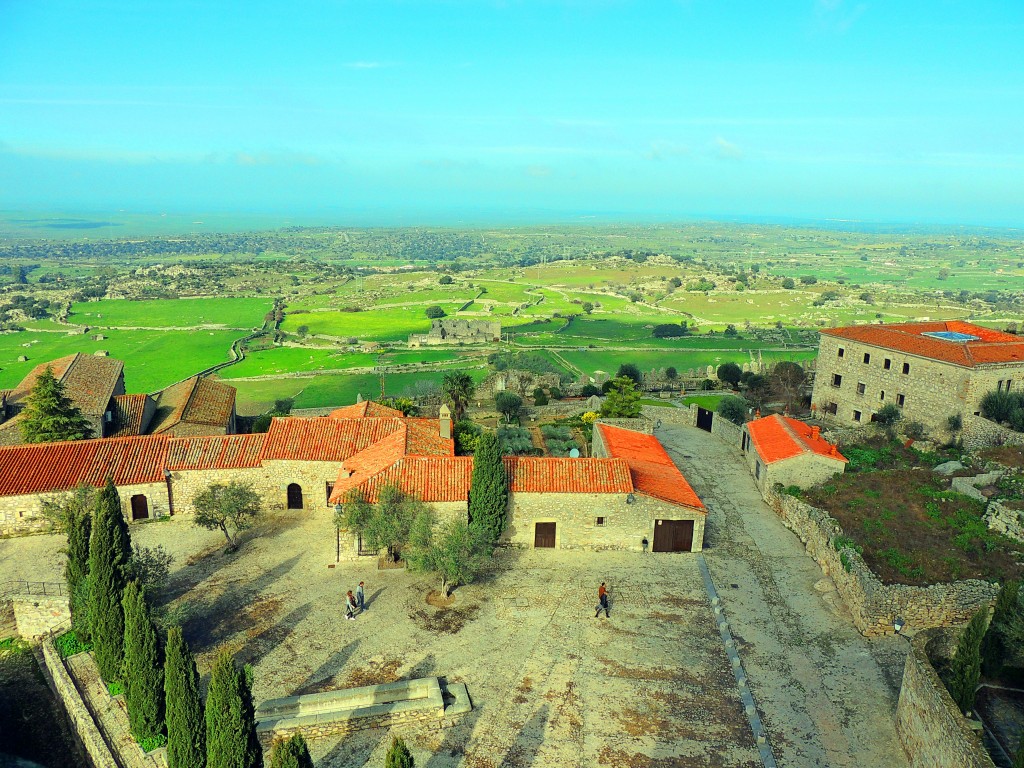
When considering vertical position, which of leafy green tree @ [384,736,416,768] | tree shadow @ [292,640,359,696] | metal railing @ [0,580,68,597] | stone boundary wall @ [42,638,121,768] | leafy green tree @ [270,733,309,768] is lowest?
stone boundary wall @ [42,638,121,768]

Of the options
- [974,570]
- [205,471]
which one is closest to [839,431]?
[974,570]

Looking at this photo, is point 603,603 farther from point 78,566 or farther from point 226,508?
point 78,566

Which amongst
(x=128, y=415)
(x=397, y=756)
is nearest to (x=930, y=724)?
(x=397, y=756)

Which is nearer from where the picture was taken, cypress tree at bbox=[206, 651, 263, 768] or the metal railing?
cypress tree at bbox=[206, 651, 263, 768]

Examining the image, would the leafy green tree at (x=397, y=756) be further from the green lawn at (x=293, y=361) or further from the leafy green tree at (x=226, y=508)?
the green lawn at (x=293, y=361)

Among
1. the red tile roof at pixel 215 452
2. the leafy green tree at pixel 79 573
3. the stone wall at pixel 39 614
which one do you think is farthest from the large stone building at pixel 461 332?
the leafy green tree at pixel 79 573

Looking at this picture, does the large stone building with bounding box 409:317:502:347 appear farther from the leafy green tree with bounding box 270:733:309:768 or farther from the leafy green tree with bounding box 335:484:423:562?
the leafy green tree with bounding box 270:733:309:768

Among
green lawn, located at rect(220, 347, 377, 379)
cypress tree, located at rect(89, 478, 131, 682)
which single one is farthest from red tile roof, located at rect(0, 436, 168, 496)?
green lawn, located at rect(220, 347, 377, 379)
